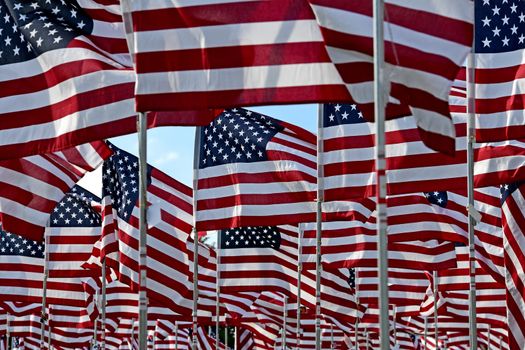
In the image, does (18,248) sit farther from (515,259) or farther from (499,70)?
(499,70)

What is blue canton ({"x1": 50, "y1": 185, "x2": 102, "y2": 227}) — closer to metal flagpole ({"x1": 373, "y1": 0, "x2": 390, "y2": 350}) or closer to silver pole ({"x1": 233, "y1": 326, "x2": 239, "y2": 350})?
silver pole ({"x1": 233, "y1": 326, "x2": 239, "y2": 350})

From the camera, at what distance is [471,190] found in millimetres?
17578

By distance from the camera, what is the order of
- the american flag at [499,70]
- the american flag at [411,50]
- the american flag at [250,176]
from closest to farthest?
the american flag at [411,50] → the american flag at [499,70] → the american flag at [250,176]

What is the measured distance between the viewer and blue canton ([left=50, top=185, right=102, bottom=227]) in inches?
1259

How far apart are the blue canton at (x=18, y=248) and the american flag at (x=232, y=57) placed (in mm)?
20080

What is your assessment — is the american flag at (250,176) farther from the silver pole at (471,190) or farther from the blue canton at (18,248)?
the blue canton at (18,248)

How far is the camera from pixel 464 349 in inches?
2419

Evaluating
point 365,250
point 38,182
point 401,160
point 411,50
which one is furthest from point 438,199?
point 411,50

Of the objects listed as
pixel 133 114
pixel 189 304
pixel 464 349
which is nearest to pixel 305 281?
pixel 189 304

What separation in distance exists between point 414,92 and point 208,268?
84.3 ft

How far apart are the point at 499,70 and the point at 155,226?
10394 mm

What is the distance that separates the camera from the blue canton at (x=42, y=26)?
18.8m

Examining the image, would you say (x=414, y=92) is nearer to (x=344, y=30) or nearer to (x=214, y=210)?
(x=344, y=30)

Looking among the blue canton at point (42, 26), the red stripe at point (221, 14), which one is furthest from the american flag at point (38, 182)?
the red stripe at point (221, 14)
